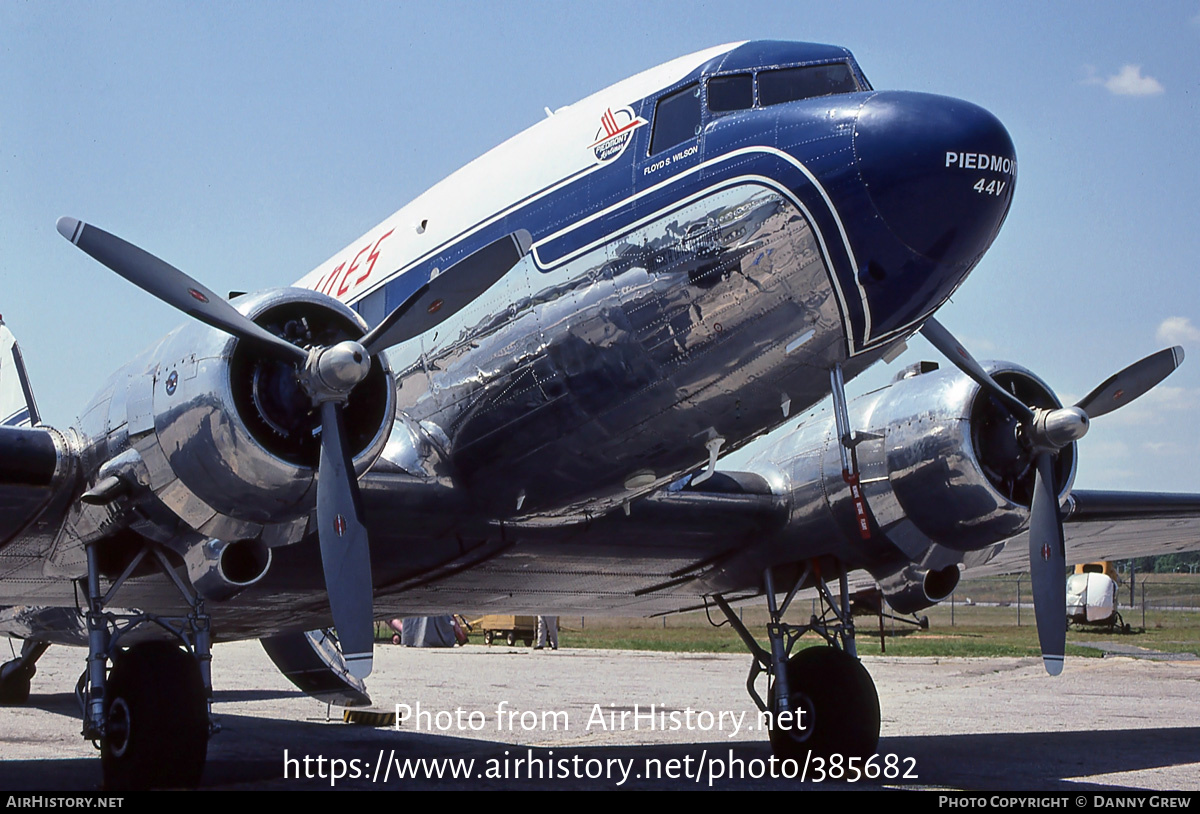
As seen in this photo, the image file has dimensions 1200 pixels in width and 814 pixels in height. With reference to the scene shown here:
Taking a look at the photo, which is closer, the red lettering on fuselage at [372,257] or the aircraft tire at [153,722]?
the aircraft tire at [153,722]

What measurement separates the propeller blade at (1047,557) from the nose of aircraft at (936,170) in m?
3.43

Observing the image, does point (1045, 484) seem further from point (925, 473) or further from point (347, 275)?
point (347, 275)

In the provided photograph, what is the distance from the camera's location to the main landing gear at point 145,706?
24.4ft

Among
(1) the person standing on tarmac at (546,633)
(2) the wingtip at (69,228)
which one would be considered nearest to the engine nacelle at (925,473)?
(2) the wingtip at (69,228)

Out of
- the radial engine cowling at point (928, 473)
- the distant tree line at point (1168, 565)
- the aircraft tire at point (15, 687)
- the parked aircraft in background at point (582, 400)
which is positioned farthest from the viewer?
the distant tree line at point (1168, 565)

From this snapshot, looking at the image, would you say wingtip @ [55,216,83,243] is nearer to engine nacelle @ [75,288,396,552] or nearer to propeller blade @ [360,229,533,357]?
engine nacelle @ [75,288,396,552]

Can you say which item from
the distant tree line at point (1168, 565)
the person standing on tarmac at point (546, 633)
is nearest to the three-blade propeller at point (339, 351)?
the person standing on tarmac at point (546, 633)

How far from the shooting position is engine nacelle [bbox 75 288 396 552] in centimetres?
709

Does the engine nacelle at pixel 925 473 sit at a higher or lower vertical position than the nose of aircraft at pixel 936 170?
lower

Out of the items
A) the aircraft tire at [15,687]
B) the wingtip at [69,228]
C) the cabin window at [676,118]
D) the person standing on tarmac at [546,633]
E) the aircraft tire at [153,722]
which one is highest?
the person standing on tarmac at [546,633]

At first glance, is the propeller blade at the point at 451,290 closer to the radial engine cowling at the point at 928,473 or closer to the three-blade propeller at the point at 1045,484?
the radial engine cowling at the point at 928,473

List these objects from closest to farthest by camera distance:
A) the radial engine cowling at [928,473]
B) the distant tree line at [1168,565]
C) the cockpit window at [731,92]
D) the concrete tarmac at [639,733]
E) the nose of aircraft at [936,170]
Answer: the nose of aircraft at [936,170] < the cockpit window at [731,92] < the concrete tarmac at [639,733] < the radial engine cowling at [928,473] < the distant tree line at [1168,565]

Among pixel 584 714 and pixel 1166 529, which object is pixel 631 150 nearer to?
pixel 1166 529

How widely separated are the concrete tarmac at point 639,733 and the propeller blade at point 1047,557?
1.19m
